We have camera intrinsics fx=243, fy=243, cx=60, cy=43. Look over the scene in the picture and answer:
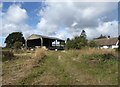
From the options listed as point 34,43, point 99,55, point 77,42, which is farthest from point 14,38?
point 99,55

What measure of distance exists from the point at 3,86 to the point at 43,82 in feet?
5.19

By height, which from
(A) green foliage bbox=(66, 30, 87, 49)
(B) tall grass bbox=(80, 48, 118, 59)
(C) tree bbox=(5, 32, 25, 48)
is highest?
(C) tree bbox=(5, 32, 25, 48)

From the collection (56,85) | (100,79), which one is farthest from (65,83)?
(100,79)

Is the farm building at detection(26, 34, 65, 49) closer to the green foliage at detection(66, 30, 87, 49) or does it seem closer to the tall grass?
the green foliage at detection(66, 30, 87, 49)

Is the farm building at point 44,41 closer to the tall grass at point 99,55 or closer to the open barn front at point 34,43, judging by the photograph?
the open barn front at point 34,43

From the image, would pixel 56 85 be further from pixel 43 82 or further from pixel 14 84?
pixel 14 84

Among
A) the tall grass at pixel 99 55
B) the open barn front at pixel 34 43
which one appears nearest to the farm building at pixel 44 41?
the open barn front at pixel 34 43

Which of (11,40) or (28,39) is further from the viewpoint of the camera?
(11,40)

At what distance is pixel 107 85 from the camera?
29.8 feet

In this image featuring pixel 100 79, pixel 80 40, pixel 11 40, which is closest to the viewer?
pixel 100 79

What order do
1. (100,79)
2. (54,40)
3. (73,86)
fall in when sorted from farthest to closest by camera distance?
(54,40)
(100,79)
(73,86)

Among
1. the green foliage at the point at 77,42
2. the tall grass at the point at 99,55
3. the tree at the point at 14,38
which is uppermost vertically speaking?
the tree at the point at 14,38

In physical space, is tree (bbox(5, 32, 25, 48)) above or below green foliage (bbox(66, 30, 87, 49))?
above

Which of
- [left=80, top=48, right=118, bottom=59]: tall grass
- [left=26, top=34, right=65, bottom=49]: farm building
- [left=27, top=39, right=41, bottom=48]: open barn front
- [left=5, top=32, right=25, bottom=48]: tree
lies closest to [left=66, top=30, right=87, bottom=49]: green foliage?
[left=26, top=34, right=65, bottom=49]: farm building
